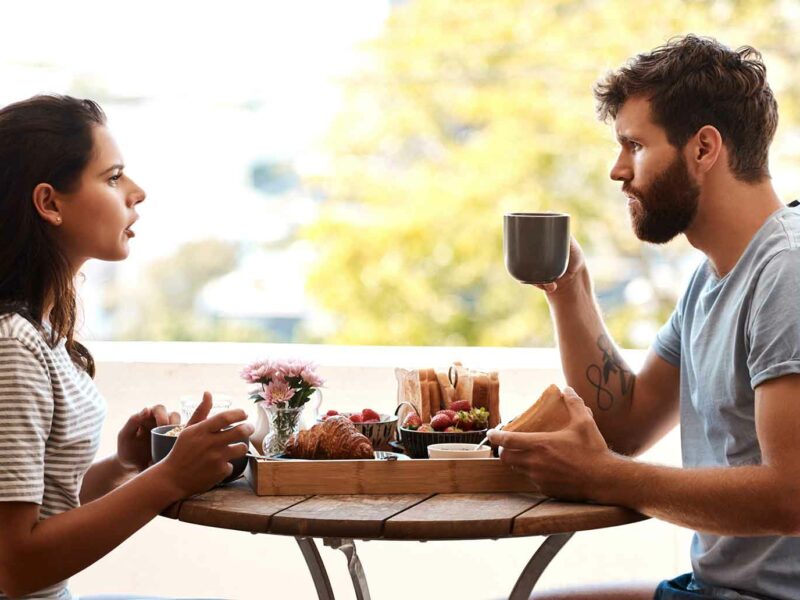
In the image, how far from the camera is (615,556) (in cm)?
305

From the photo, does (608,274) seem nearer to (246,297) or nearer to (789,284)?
(246,297)

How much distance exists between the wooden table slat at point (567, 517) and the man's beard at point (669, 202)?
22.5 inches

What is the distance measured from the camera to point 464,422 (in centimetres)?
193

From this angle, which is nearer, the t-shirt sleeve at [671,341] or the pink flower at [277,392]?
the pink flower at [277,392]

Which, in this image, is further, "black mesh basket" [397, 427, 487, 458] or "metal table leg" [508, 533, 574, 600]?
"black mesh basket" [397, 427, 487, 458]

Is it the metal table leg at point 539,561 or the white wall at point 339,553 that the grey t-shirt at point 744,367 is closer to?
the metal table leg at point 539,561

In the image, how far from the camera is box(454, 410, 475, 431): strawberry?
192cm

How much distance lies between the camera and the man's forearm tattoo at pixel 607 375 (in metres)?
2.19

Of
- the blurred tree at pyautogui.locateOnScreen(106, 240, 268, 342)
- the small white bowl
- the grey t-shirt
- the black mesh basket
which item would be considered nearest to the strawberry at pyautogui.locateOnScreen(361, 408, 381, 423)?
the black mesh basket

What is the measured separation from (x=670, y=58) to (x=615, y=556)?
1557mm

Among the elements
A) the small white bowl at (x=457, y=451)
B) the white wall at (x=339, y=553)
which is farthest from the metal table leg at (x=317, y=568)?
the white wall at (x=339, y=553)

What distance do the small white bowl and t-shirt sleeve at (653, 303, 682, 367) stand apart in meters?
0.53

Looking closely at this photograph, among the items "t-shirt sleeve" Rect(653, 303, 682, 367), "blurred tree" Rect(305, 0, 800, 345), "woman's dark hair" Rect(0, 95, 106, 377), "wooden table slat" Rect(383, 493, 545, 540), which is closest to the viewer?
"wooden table slat" Rect(383, 493, 545, 540)

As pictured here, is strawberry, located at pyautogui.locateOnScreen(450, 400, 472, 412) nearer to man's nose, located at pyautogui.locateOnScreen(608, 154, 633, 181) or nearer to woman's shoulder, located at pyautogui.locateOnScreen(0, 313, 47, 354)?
man's nose, located at pyautogui.locateOnScreen(608, 154, 633, 181)
